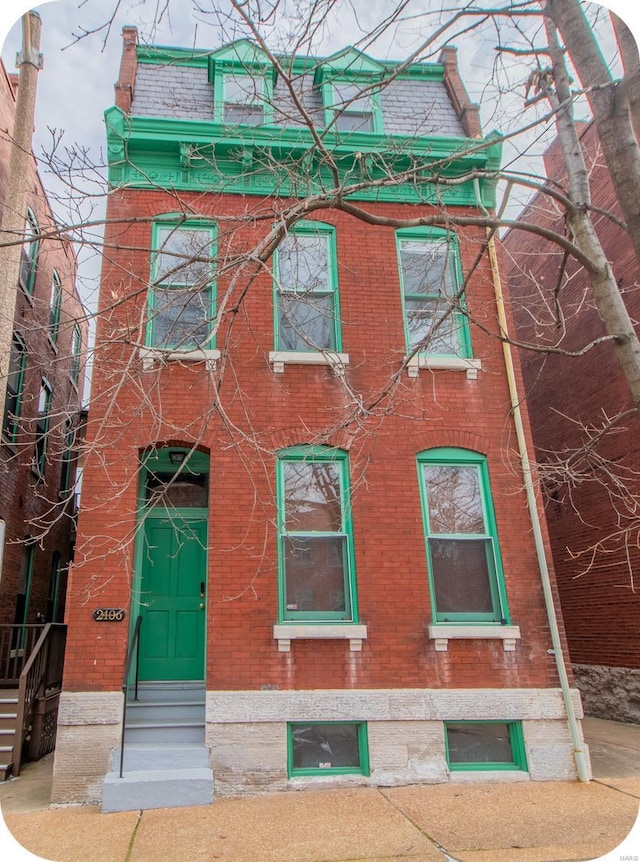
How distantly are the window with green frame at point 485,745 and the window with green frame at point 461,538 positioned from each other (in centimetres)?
110

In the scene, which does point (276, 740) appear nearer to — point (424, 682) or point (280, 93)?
point (424, 682)

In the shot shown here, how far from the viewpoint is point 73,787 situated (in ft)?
19.4

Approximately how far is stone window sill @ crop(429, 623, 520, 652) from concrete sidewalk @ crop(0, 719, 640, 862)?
136 centimetres

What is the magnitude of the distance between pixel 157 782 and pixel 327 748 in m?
1.79

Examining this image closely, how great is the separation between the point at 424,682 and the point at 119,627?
333 centimetres

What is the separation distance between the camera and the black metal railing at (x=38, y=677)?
7.23 metres

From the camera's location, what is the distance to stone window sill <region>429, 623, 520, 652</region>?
6730 millimetres

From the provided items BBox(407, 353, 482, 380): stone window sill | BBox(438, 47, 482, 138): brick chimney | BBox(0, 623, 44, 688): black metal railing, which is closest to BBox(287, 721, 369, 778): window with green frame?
BBox(0, 623, 44, 688): black metal railing

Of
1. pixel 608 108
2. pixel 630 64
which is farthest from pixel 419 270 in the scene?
pixel 630 64

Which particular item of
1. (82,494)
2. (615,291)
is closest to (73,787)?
(82,494)

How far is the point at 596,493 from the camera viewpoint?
11008 mm

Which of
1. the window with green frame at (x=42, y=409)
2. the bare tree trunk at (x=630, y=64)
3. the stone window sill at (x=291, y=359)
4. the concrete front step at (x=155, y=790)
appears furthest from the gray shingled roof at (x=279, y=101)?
the concrete front step at (x=155, y=790)

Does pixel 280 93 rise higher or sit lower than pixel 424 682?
higher

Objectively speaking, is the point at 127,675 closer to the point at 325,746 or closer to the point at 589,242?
the point at 325,746
